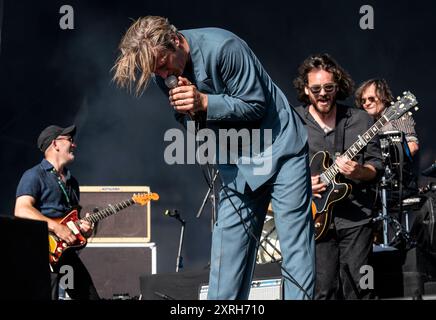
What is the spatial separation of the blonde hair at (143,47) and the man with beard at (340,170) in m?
1.82

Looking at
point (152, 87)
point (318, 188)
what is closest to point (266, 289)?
point (318, 188)

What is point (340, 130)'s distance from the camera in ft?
18.2

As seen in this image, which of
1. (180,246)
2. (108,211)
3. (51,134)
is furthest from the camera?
(180,246)

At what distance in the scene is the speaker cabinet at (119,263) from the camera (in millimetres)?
8070

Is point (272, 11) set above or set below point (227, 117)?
above

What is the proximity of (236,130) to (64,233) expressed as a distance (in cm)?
320

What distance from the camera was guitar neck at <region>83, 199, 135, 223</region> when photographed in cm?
732

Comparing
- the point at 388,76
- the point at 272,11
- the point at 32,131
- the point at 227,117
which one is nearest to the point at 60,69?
the point at 32,131

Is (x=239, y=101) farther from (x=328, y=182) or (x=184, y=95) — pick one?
(x=328, y=182)

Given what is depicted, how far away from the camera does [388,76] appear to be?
8398 mm

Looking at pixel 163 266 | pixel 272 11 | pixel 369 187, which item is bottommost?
pixel 163 266
